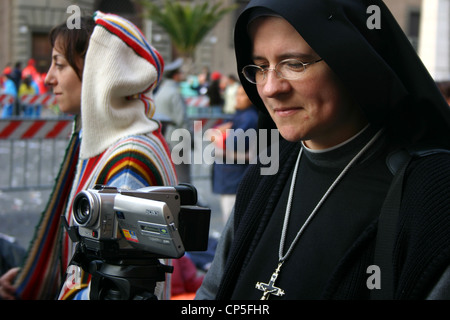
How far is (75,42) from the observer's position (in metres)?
2.56

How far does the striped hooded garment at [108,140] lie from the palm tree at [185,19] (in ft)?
86.2

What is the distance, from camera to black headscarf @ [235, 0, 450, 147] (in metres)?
1.42

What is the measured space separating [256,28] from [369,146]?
1.36ft

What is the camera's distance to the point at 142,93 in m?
2.52

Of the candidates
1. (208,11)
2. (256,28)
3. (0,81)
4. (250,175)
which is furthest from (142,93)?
(208,11)

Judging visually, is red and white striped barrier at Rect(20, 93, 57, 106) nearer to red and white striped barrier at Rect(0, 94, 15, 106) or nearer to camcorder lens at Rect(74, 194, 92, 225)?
red and white striped barrier at Rect(0, 94, 15, 106)

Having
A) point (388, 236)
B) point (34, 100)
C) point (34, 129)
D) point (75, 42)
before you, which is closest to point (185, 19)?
point (34, 100)

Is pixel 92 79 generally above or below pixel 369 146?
above

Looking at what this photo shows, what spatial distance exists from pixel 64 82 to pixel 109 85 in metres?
0.34

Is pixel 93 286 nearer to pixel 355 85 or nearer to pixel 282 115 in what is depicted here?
pixel 282 115

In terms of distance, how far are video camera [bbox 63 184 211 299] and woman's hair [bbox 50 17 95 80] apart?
119 cm
